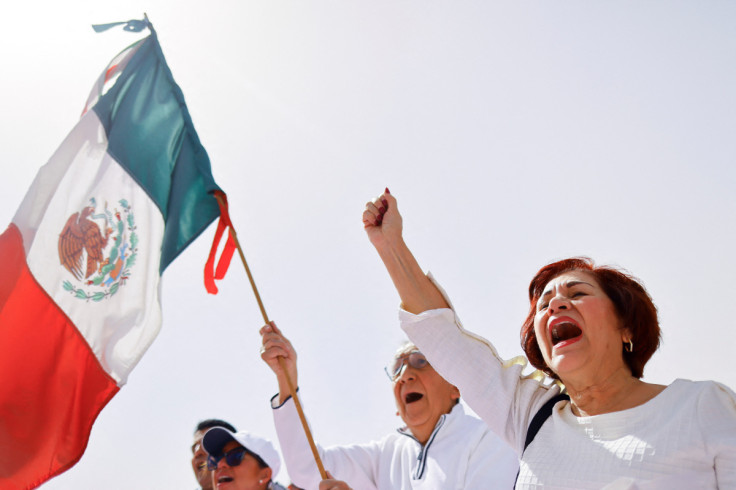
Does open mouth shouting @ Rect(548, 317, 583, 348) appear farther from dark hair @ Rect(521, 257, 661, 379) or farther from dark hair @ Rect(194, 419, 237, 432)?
dark hair @ Rect(194, 419, 237, 432)

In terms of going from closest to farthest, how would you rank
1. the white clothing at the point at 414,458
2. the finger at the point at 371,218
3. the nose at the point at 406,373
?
the finger at the point at 371,218 → the white clothing at the point at 414,458 → the nose at the point at 406,373

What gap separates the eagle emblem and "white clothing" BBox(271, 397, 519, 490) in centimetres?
128

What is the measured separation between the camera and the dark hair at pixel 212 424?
5680 millimetres

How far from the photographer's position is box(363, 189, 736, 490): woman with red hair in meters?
2.07

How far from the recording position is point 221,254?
430cm

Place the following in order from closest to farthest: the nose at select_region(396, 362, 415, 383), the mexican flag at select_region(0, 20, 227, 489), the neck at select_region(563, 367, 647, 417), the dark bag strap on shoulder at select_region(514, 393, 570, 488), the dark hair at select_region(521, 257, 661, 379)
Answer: the neck at select_region(563, 367, 647, 417), the dark bag strap on shoulder at select_region(514, 393, 570, 488), the dark hair at select_region(521, 257, 661, 379), the mexican flag at select_region(0, 20, 227, 489), the nose at select_region(396, 362, 415, 383)

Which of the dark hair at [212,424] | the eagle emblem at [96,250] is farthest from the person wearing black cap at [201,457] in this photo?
the eagle emblem at [96,250]

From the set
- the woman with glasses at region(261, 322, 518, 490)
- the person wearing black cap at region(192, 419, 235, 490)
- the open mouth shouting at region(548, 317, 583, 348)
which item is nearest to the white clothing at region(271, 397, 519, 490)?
the woman with glasses at region(261, 322, 518, 490)

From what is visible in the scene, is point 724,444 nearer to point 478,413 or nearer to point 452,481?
point 478,413

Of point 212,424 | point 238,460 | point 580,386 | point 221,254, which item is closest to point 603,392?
point 580,386

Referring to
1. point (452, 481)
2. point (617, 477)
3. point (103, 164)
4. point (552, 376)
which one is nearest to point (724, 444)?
point (617, 477)

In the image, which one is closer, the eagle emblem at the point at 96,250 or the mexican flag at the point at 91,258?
the mexican flag at the point at 91,258

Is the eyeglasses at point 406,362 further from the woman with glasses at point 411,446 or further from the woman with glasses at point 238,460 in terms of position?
the woman with glasses at point 238,460

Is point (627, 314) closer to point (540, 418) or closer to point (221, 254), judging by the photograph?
point (540, 418)
